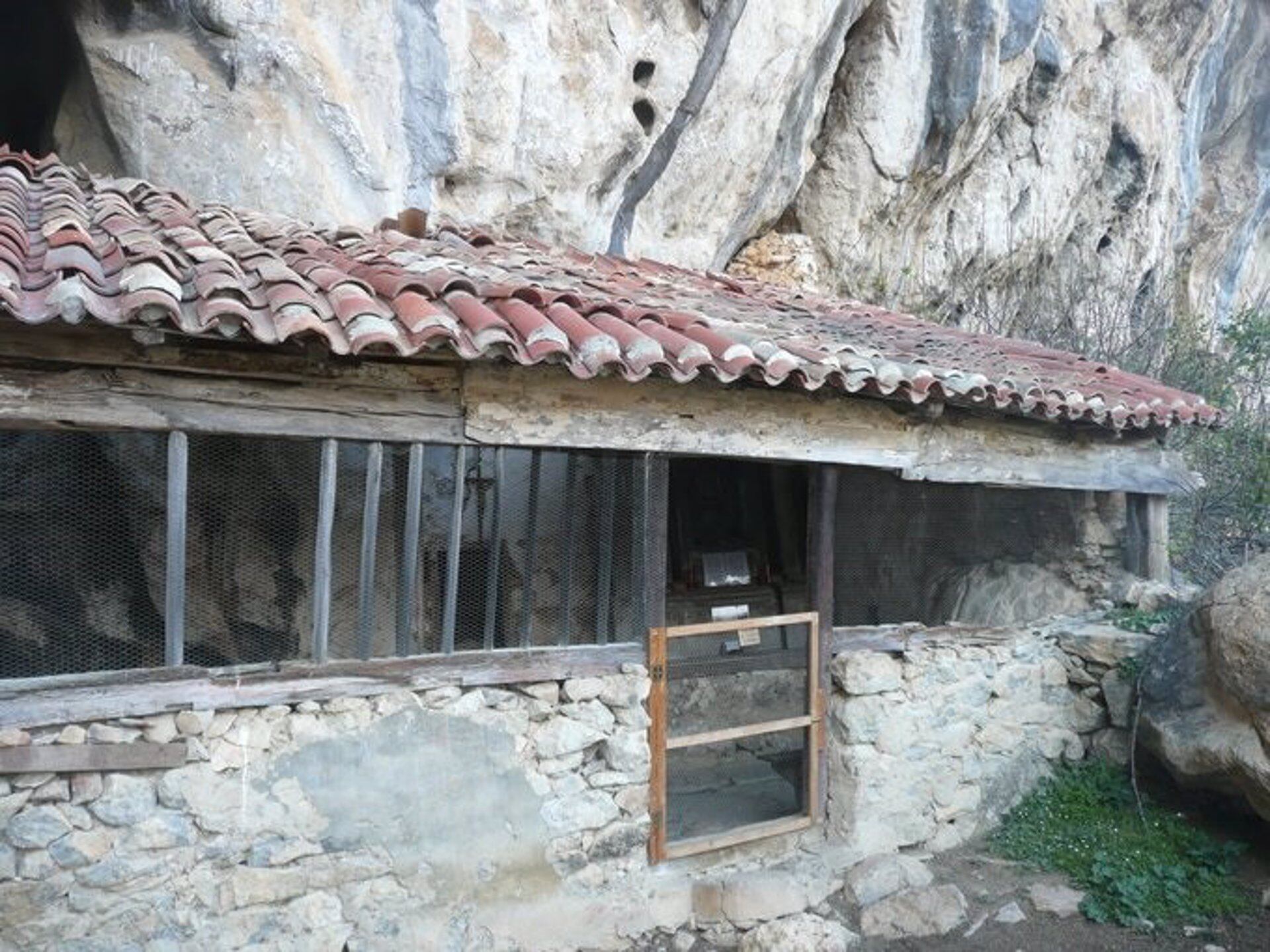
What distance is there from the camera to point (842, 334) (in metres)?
5.11

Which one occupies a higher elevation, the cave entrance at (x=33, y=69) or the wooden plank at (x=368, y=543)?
the cave entrance at (x=33, y=69)

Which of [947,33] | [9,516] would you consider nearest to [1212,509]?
[947,33]

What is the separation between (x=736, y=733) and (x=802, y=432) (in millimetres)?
1431

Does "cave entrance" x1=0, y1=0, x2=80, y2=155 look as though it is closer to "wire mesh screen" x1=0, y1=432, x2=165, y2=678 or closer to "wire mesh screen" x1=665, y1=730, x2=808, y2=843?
"wire mesh screen" x1=0, y1=432, x2=165, y2=678

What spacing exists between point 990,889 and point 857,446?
228cm

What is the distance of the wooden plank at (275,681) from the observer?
9.72 feet

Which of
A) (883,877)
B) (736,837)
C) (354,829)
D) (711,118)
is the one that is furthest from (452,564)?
(711,118)

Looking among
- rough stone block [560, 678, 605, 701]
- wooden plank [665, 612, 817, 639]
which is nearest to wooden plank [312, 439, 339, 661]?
rough stone block [560, 678, 605, 701]

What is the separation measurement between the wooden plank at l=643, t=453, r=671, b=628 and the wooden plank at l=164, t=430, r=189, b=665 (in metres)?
1.84

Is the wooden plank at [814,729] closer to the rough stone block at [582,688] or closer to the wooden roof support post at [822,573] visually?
Result: the wooden roof support post at [822,573]

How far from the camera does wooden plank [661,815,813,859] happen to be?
4191 millimetres

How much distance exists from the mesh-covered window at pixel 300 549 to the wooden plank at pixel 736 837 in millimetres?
993

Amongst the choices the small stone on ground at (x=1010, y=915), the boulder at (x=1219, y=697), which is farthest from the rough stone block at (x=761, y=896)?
the boulder at (x=1219, y=697)

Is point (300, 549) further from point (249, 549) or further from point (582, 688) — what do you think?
point (582, 688)
